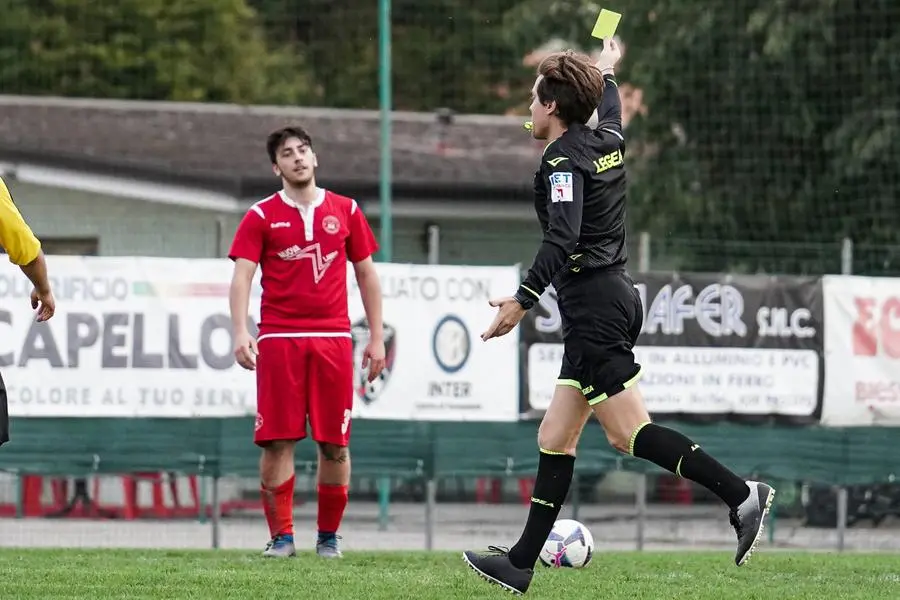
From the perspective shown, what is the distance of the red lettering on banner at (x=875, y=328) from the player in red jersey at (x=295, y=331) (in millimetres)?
4971

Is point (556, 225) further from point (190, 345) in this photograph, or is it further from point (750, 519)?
point (190, 345)

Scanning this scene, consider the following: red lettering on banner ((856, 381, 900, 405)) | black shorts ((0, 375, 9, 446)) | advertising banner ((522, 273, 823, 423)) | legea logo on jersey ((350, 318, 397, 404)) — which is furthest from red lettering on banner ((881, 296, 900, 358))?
black shorts ((0, 375, 9, 446))

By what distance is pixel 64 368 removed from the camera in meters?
11.5

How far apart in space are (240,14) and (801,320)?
1103 inches

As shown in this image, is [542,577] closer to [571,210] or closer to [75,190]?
[571,210]

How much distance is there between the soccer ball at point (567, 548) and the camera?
845cm

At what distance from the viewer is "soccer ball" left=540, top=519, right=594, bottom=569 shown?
8445mm

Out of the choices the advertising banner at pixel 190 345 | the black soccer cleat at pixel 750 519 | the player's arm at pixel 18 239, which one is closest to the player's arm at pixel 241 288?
the player's arm at pixel 18 239

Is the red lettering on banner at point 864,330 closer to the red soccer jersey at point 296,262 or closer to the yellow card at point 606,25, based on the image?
the red soccer jersey at point 296,262

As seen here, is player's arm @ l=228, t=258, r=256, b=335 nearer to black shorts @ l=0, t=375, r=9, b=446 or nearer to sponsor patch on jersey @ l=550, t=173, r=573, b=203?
black shorts @ l=0, t=375, r=9, b=446

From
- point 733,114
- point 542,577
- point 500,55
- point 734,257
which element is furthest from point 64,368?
point 500,55

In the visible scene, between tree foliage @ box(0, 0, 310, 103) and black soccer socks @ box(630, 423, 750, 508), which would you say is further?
tree foliage @ box(0, 0, 310, 103)

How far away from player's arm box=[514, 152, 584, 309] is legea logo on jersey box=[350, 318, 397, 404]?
543 centimetres

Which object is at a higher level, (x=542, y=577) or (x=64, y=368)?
(x=64, y=368)
